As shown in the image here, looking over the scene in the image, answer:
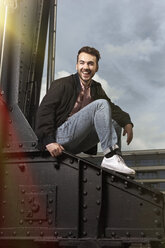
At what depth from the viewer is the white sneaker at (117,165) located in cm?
392

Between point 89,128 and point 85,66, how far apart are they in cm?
84

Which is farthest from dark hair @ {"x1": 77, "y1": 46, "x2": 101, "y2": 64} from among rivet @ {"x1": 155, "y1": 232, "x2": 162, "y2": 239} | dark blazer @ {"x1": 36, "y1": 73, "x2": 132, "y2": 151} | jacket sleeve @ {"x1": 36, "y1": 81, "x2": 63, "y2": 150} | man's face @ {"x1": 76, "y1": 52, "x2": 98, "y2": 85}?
rivet @ {"x1": 155, "y1": 232, "x2": 162, "y2": 239}

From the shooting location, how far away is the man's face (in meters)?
4.55

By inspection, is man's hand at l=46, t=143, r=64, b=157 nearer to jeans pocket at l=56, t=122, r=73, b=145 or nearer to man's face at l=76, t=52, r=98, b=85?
jeans pocket at l=56, t=122, r=73, b=145

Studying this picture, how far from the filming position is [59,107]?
4.35 m

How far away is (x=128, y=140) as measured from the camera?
461cm

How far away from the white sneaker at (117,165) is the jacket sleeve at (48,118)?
66 centimetres

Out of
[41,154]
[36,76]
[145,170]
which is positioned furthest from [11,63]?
[145,170]

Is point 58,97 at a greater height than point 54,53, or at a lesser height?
lesser

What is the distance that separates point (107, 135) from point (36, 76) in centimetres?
228

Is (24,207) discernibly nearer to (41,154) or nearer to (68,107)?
(41,154)

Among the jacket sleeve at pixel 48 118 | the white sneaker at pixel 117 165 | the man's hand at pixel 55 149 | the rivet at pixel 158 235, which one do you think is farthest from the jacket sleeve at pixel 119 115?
the rivet at pixel 158 235

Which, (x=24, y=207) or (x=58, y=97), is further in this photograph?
(x=58, y=97)

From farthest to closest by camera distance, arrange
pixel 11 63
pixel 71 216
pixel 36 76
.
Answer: pixel 36 76
pixel 11 63
pixel 71 216
